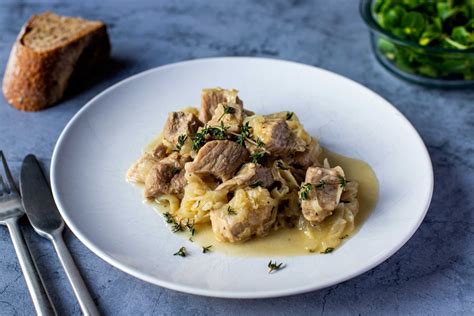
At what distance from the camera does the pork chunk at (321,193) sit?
372 cm

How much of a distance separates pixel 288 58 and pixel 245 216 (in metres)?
2.70

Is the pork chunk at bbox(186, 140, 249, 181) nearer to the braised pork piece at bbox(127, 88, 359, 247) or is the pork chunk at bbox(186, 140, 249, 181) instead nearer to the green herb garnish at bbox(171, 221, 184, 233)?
the braised pork piece at bbox(127, 88, 359, 247)

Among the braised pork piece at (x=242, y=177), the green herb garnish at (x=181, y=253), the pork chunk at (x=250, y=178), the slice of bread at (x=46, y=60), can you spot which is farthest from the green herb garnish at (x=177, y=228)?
the slice of bread at (x=46, y=60)

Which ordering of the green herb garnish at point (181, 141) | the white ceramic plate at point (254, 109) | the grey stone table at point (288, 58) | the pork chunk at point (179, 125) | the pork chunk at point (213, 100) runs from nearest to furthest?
the white ceramic plate at point (254, 109)
the grey stone table at point (288, 58)
the green herb garnish at point (181, 141)
the pork chunk at point (179, 125)
the pork chunk at point (213, 100)

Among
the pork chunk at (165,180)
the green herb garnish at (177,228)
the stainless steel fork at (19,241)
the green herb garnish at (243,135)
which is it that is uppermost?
the green herb garnish at (243,135)

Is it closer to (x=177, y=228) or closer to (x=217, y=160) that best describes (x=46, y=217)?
(x=177, y=228)

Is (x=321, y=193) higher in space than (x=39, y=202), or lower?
higher

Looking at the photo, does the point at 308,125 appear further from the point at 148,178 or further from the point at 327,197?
the point at 148,178

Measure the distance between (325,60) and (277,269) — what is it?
295 cm

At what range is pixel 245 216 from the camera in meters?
3.65

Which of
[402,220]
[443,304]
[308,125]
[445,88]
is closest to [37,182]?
[308,125]

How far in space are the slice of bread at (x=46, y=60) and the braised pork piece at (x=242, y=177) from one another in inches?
62.7

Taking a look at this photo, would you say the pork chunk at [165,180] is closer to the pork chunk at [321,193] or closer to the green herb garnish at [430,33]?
the pork chunk at [321,193]

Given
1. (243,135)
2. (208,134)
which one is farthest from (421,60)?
(208,134)
